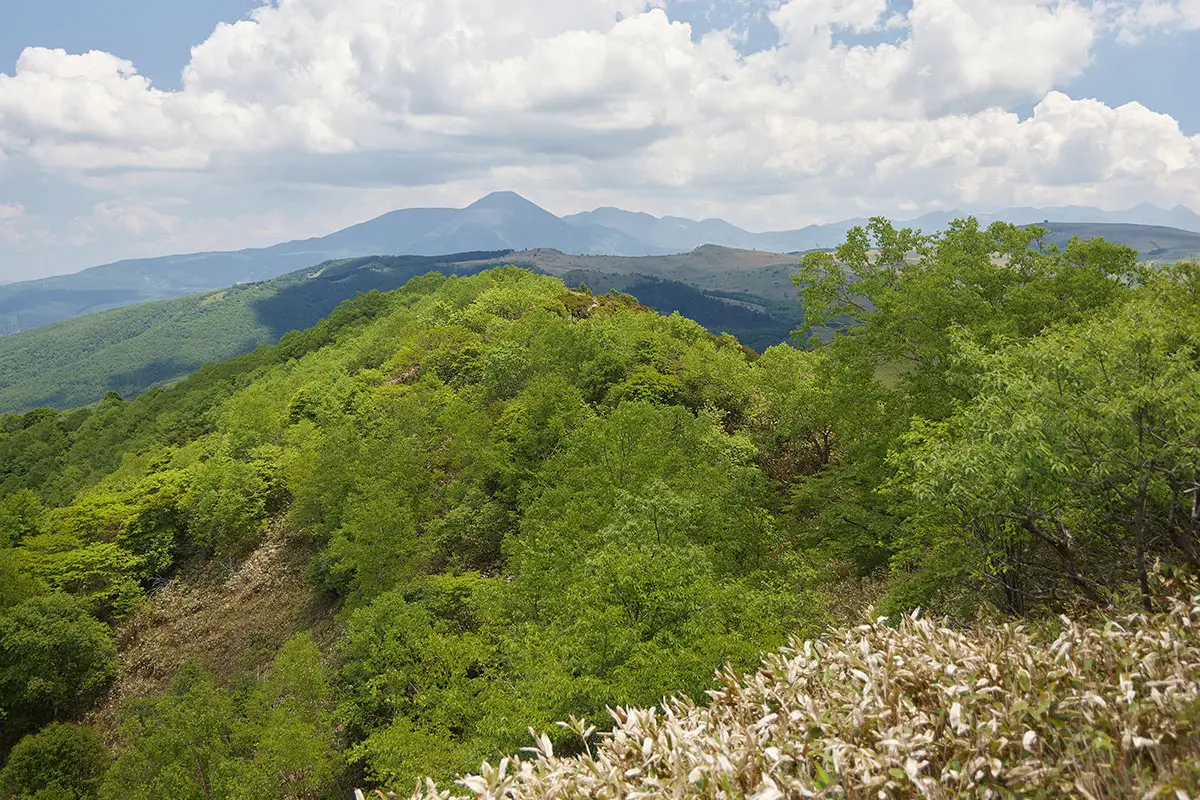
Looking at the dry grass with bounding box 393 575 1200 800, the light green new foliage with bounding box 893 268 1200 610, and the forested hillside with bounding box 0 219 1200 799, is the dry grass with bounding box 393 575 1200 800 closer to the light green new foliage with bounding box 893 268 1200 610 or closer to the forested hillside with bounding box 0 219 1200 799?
the forested hillside with bounding box 0 219 1200 799

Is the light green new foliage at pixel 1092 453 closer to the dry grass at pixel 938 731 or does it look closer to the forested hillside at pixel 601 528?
the forested hillside at pixel 601 528

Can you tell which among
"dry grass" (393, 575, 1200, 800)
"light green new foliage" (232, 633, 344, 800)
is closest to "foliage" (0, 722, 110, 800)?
"light green new foliage" (232, 633, 344, 800)

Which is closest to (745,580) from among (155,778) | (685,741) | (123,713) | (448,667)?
(448,667)

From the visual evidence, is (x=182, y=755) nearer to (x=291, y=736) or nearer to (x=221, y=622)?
(x=291, y=736)

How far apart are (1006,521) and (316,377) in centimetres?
8393

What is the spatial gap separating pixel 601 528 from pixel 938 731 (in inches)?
821

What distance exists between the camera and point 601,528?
26.6 metres

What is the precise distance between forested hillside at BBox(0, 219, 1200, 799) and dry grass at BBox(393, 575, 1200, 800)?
0.24 meters

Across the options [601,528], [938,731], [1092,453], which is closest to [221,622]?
[601,528]

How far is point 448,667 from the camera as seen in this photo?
24.7 metres

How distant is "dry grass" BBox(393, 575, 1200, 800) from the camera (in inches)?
207

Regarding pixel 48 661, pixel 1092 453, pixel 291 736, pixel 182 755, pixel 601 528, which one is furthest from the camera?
pixel 48 661

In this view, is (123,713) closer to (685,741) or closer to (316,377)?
(685,741)

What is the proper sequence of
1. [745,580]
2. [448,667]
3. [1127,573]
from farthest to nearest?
[448,667] < [745,580] < [1127,573]
